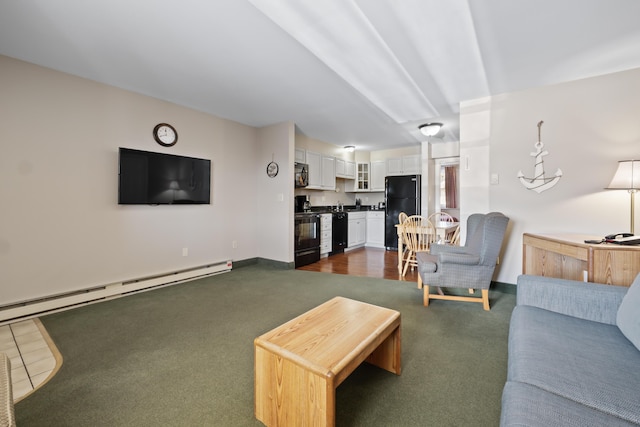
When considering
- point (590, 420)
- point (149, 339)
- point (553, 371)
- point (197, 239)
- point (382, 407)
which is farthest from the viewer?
point (197, 239)

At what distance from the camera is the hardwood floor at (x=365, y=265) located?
406 cm

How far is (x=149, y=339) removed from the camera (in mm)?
2143

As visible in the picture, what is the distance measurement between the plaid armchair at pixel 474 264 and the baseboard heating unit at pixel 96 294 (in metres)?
3.06

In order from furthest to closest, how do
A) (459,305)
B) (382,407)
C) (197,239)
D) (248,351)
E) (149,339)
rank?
(197,239) → (459,305) → (149,339) → (248,351) → (382,407)

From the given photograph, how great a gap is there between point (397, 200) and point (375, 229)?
914 millimetres

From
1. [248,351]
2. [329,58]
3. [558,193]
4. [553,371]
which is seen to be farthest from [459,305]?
[329,58]

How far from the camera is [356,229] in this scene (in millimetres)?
6367

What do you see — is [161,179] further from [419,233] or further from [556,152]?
[556,152]

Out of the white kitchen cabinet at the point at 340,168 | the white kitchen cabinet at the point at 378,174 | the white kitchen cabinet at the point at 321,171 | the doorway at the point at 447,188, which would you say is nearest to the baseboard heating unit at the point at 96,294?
the white kitchen cabinet at the point at 321,171

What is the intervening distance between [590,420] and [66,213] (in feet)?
13.1

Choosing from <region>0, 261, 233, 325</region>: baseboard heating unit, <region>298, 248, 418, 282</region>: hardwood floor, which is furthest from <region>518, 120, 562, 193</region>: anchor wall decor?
<region>0, 261, 233, 325</region>: baseboard heating unit

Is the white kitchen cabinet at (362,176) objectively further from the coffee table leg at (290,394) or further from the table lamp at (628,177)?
the coffee table leg at (290,394)

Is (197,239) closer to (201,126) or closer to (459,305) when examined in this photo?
(201,126)

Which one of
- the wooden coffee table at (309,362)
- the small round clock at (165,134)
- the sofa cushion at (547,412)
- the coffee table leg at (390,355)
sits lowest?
the coffee table leg at (390,355)
